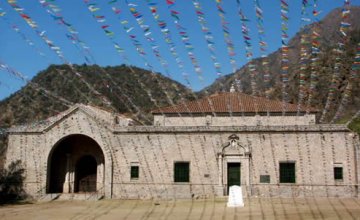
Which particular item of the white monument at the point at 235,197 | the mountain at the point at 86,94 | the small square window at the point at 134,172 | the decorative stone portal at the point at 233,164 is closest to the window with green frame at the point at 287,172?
the decorative stone portal at the point at 233,164

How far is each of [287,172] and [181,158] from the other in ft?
21.0

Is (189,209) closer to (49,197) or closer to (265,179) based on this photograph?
(265,179)

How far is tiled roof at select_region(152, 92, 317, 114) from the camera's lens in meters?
31.3

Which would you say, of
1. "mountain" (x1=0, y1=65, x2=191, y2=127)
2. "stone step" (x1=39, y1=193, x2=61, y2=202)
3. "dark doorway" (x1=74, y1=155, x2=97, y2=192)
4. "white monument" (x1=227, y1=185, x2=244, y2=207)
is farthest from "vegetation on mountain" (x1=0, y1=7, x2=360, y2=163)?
"white monument" (x1=227, y1=185, x2=244, y2=207)

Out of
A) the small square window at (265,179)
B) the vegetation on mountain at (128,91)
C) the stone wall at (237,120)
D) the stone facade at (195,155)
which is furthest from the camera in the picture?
the vegetation on mountain at (128,91)

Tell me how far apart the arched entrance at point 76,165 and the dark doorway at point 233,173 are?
838 centimetres

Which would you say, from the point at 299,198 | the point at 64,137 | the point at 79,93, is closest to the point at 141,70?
the point at 79,93

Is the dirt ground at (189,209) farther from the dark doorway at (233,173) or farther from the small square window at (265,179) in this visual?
the dark doorway at (233,173)

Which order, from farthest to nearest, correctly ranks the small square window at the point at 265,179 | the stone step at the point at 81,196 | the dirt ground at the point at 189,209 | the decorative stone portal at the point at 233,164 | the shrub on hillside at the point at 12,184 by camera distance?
the shrub on hillside at the point at 12,184 < the stone step at the point at 81,196 < the decorative stone portal at the point at 233,164 < the small square window at the point at 265,179 < the dirt ground at the point at 189,209

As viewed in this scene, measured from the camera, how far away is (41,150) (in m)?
26.5

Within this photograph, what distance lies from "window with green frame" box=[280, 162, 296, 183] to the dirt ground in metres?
1.54

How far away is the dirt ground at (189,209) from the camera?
18.2 meters

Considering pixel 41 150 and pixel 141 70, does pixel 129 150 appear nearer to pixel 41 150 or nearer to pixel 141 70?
pixel 41 150

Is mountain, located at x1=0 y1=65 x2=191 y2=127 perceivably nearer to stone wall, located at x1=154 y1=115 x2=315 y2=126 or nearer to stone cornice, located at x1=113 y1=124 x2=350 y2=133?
stone wall, located at x1=154 y1=115 x2=315 y2=126
